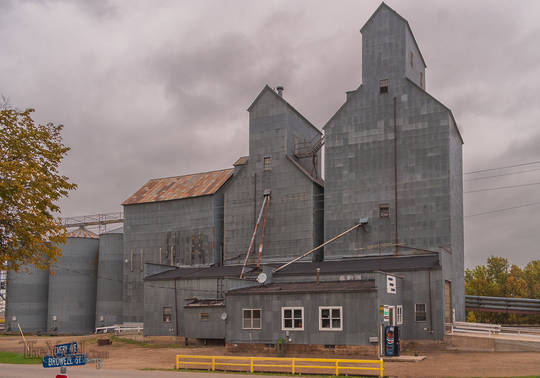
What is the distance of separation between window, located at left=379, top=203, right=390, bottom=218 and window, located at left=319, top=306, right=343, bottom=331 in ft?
57.8

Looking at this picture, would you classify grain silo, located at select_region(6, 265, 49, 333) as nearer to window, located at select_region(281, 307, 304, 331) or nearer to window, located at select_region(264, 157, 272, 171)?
window, located at select_region(264, 157, 272, 171)

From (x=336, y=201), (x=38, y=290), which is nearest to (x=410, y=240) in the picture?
(x=336, y=201)

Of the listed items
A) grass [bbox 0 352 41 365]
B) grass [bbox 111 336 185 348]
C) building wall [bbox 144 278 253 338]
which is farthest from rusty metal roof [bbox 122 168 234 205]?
grass [bbox 0 352 41 365]

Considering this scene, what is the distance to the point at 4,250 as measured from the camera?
2383 cm

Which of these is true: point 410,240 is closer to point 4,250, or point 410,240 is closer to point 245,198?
point 245,198

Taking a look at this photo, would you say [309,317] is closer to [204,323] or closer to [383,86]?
[204,323]

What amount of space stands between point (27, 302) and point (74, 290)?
23.0 feet

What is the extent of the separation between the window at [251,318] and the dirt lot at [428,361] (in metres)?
2.96

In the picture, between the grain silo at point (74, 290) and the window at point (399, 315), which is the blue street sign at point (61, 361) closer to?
the window at point (399, 315)

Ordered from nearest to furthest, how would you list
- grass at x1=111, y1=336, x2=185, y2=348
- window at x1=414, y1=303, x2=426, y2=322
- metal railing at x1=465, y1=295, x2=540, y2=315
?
window at x1=414, y1=303, x2=426, y2=322 → grass at x1=111, y1=336, x2=185, y2=348 → metal railing at x1=465, y1=295, x2=540, y2=315

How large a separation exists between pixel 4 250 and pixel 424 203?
133 ft

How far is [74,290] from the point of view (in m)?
78.8

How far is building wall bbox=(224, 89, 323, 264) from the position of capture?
6234 centimetres

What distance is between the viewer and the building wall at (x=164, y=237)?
69062 mm
